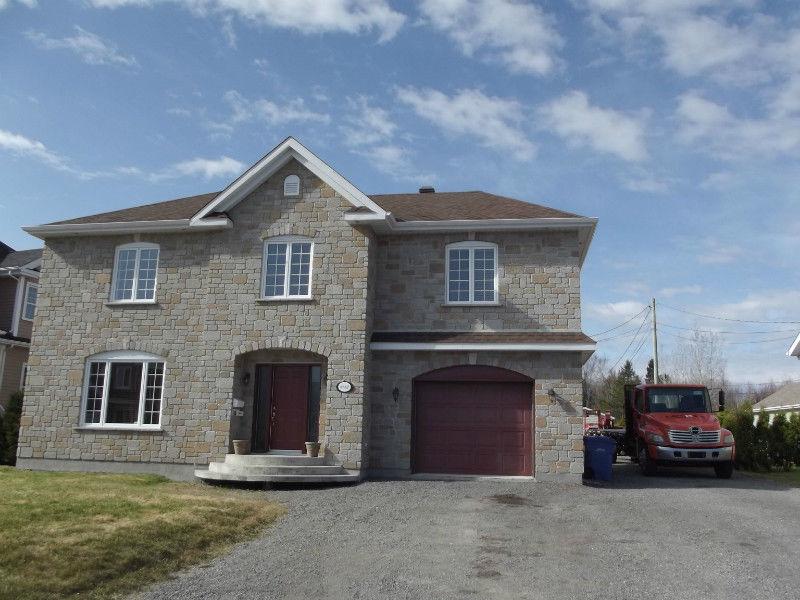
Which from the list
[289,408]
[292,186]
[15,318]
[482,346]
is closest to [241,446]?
[289,408]

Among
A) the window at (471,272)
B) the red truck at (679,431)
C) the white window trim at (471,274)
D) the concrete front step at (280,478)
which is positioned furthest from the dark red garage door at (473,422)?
the red truck at (679,431)

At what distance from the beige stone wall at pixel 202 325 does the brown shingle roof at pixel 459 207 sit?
2315 millimetres

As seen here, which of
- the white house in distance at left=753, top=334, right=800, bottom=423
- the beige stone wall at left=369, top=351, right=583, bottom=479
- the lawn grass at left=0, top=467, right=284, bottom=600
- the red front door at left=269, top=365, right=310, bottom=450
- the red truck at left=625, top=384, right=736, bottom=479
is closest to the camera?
the lawn grass at left=0, top=467, right=284, bottom=600

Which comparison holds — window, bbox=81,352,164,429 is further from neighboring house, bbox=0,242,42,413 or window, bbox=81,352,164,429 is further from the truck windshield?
the truck windshield

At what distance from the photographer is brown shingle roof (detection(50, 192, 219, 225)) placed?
18.1 meters

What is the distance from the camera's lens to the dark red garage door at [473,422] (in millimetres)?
16328

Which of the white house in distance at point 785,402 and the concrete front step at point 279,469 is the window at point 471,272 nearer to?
the concrete front step at point 279,469

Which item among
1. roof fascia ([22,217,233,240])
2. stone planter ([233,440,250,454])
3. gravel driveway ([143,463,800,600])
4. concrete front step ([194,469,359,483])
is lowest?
gravel driveway ([143,463,800,600])

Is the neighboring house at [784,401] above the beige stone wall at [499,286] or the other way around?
the other way around

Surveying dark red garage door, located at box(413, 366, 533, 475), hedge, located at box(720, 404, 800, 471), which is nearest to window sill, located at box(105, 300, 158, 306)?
dark red garage door, located at box(413, 366, 533, 475)

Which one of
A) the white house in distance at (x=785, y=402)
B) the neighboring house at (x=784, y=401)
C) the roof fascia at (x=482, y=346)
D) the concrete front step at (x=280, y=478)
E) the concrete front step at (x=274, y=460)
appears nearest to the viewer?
the concrete front step at (x=280, y=478)

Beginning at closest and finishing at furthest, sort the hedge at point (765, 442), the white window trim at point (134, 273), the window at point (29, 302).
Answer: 1. the white window trim at point (134, 273)
2. the hedge at point (765, 442)
3. the window at point (29, 302)

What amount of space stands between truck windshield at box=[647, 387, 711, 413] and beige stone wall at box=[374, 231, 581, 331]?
4140 mm

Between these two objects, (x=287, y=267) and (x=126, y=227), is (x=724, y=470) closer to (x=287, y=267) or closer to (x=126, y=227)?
(x=287, y=267)
